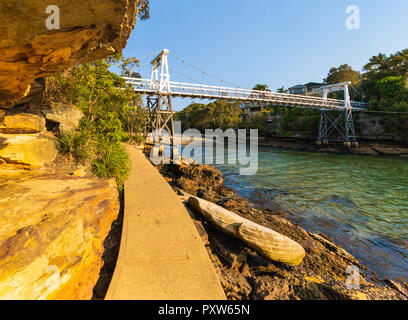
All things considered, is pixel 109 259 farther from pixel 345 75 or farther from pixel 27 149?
pixel 345 75

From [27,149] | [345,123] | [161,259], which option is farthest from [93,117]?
[345,123]

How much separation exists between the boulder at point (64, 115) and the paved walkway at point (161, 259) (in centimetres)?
308

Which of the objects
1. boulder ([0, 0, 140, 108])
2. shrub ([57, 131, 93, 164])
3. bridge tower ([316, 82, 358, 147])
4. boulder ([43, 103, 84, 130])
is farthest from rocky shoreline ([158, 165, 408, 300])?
bridge tower ([316, 82, 358, 147])

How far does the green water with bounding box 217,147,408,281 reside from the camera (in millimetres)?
4673

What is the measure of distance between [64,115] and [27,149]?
6.75 ft

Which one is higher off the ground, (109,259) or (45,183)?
(45,183)

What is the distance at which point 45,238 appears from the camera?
2.10 m

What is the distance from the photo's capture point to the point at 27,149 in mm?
3605

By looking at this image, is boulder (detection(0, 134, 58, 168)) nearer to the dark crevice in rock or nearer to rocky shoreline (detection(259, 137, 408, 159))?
the dark crevice in rock

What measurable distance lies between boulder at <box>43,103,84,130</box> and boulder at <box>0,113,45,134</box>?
0.90m

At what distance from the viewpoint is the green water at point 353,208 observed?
467cm
